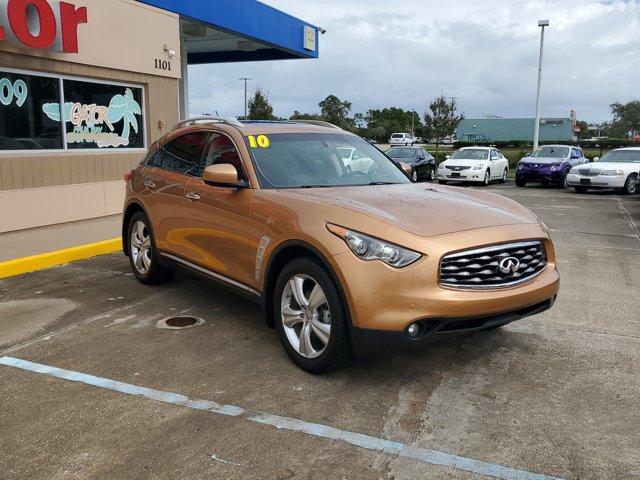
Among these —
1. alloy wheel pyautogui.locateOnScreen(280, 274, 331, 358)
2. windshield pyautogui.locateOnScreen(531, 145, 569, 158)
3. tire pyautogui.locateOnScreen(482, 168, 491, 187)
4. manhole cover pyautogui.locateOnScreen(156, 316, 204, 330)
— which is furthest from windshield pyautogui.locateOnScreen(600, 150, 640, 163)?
alloy wheel pyautogui.locateOnScreen(280, 274, 331, 358)

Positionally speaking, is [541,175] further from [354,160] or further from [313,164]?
[313,164]

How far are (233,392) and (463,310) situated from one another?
1574mm

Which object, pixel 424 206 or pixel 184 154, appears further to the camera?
pixel 184 154

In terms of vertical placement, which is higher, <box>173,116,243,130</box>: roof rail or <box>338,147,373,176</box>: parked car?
<box>173,116,243,130</box>: roof rail

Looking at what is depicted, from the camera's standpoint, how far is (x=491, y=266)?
382 centimetres

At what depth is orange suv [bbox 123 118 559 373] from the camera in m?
3.61

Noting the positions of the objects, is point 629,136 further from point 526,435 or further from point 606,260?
point 526,435

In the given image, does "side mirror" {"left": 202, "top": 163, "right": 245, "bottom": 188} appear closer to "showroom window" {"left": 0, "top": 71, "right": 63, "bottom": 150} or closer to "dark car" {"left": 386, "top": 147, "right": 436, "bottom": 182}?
"showroom window" {"left": 0, "top": 71, "right": 63, "bottom": 150}

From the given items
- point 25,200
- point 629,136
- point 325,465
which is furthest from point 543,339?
point 629,136

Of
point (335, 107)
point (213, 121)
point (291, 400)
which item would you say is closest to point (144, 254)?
point (213, 121)

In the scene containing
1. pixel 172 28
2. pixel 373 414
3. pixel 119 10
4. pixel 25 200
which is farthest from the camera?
pixel 172 28

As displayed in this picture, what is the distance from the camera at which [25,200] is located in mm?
9172

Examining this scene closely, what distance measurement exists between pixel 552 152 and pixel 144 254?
785 inches

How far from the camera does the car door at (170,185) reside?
18.2 ft
